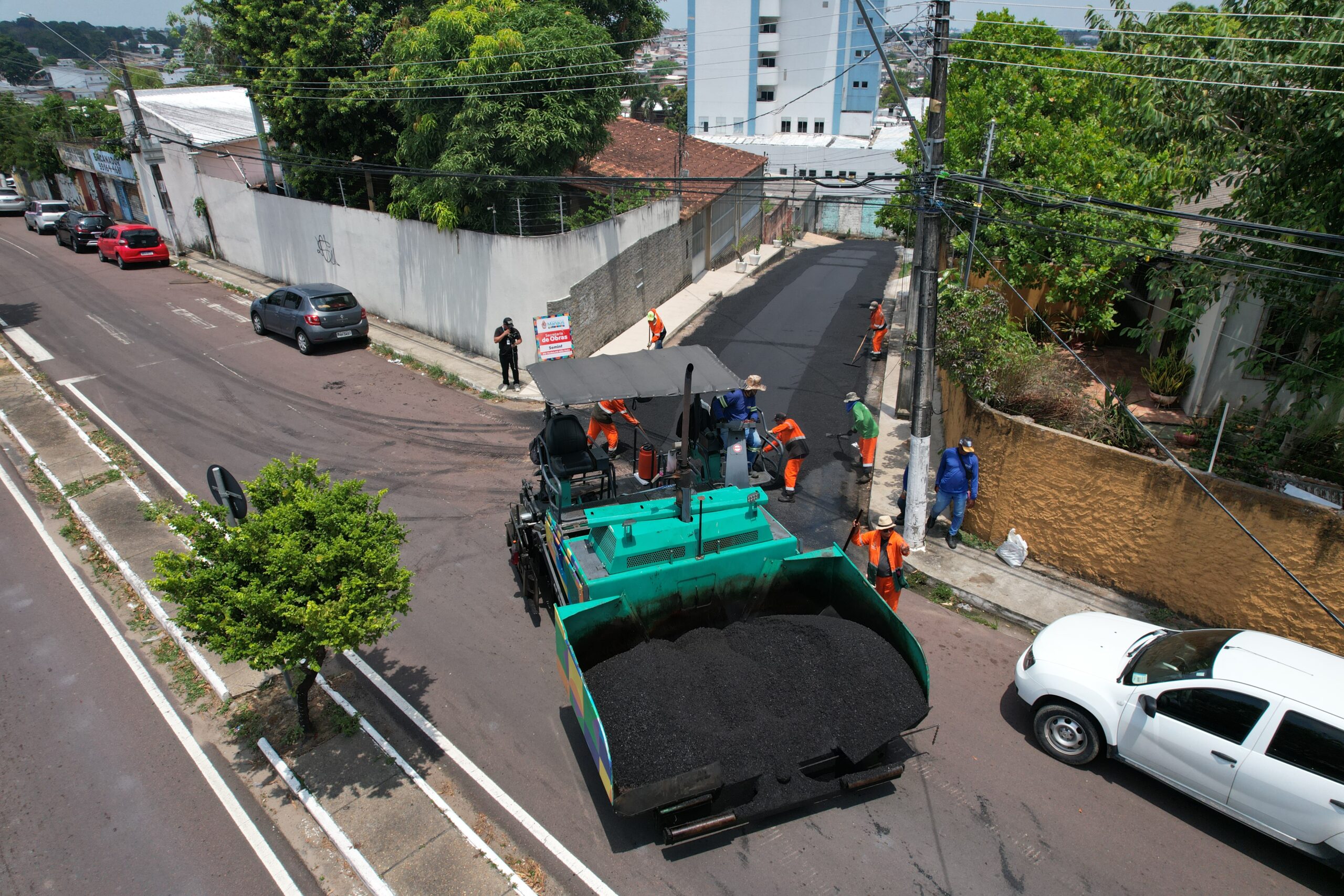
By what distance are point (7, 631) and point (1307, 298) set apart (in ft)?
48.1

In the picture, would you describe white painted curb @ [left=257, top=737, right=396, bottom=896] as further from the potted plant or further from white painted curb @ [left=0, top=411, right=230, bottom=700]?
the potted plant

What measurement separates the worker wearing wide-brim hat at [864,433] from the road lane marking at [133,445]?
372 inches

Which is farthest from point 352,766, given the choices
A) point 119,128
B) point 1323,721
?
point 119,128

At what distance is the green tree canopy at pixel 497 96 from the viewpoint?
15.7m

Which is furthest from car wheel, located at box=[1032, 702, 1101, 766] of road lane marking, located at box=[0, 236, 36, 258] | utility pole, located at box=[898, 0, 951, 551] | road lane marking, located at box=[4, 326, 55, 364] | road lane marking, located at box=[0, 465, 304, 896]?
road lane marking, located at box=[0, 236, 36, 258]

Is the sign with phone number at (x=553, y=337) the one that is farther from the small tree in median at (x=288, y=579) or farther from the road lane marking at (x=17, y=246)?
the road lane marking at (x=17, y=246)

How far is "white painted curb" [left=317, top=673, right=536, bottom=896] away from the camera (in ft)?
17.9

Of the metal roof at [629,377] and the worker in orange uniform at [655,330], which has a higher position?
the metal roof at [629,377]

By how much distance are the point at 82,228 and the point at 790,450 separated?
2884cm

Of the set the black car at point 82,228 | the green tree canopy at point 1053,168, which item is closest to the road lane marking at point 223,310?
the black car at point 82,228

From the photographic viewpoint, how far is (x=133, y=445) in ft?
41.7

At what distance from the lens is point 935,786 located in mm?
6285

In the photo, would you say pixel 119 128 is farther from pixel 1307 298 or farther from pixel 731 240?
pixel 1307 298

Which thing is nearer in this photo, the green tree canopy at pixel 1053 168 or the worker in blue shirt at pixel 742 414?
the worker in blue shirt at pixel 742 414
